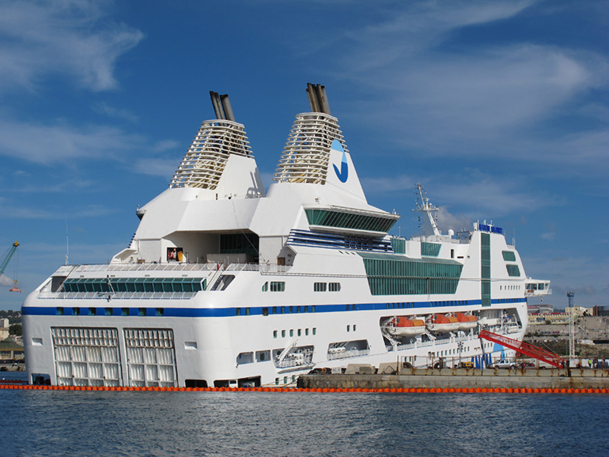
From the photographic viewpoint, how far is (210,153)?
60469mm

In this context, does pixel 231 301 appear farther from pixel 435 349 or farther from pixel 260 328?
pixel 435 349

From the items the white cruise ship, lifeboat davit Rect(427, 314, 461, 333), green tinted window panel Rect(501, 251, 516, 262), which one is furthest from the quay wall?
green tinted window panel Rect(501, 251, 516, 262)

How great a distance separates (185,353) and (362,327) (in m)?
17.7

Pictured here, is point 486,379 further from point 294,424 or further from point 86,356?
point 86,356

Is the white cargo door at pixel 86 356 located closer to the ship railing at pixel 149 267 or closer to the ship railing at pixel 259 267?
the ship railing at pixel 149 267

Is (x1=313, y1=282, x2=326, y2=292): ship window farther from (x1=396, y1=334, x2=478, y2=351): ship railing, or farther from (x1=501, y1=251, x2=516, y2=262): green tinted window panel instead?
(x1=501, y1=251, x2=516, y2=262): green tinted window panel

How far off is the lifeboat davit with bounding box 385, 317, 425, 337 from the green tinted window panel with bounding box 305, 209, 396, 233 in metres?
7.96

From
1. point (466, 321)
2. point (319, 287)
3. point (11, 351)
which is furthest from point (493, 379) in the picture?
point (11, 351)

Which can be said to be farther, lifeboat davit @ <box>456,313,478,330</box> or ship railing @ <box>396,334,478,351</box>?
lifeboat davit @ <box>456,313,478,330</box>

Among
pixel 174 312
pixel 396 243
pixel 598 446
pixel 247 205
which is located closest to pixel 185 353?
pixel 174 312

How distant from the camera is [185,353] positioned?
44.7m

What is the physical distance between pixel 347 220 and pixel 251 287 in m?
14.1

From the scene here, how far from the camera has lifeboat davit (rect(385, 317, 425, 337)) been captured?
202 ft

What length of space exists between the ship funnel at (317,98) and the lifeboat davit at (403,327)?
19.4 m
